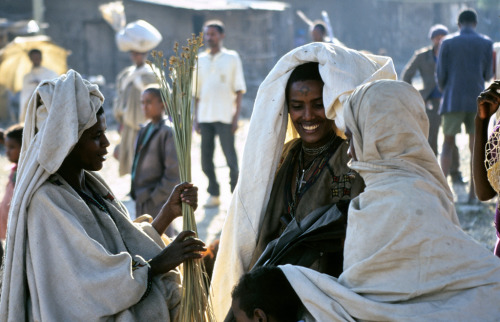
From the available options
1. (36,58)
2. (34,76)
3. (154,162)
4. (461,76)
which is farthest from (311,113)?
(36,58)

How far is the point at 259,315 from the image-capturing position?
3.13 meters

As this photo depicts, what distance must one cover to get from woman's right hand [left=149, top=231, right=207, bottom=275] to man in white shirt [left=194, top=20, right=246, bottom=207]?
6370 millimetres

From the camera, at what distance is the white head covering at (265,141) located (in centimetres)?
387

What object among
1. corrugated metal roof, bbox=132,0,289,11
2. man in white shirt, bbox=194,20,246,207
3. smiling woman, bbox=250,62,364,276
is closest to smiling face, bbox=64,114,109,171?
smiling woman, bbox=250,62,364,276

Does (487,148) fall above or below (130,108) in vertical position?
above

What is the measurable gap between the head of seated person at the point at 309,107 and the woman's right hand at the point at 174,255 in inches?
29.6

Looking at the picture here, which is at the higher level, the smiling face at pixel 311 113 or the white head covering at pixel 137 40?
the white head covering at pixel 137 40

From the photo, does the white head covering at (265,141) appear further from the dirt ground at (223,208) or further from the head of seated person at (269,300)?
the dirt ground at (223,208)

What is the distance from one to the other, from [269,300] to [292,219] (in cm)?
68

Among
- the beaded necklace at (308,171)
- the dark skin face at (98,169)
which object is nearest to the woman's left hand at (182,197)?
the dark skin face at (98,169)

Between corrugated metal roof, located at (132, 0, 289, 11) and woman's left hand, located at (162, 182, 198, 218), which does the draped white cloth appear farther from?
corrugated metal roof, located at (132, 0, 289, 11)

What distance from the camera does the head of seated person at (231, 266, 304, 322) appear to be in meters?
3.13

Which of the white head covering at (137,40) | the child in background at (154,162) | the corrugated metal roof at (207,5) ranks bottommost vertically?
the child in background at (154,162)

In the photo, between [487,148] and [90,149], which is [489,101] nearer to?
[487,148]
